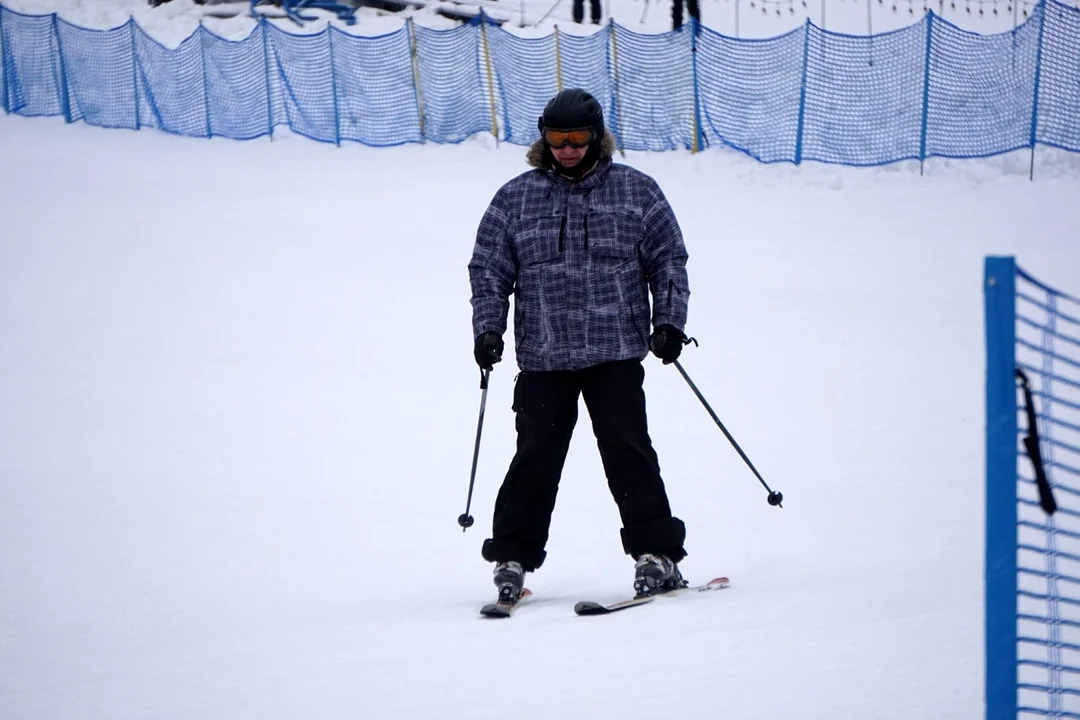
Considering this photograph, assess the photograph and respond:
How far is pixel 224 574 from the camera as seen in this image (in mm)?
5406

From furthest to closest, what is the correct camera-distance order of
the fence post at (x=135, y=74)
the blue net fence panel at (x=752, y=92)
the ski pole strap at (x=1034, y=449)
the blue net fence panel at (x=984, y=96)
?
1. the fence post at (x=135, y=74)
2. the blue net fence panel at (x=752, y=92)
3. the blue net fence panel at (x=984, y=96)
4. the ski pole strap at (x=1034, y=449)

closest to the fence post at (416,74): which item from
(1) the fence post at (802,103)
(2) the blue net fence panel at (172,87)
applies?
(2) the blue net fence panel at (172,87)

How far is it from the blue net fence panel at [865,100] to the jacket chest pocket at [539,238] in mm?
12234

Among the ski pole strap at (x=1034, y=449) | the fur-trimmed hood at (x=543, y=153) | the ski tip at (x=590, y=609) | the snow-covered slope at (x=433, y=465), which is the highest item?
the fur-trimmed hood at (x=543, y=153)

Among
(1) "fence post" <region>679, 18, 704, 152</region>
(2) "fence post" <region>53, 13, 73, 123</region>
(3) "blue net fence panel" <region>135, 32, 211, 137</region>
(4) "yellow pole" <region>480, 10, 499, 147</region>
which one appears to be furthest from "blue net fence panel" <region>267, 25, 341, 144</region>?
(1) "fence post" <region>679, 18, 704, 152</region>

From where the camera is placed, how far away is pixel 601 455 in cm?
453

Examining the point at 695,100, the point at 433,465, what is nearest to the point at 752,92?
the point at 695,100

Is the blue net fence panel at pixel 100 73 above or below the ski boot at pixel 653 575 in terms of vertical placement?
above

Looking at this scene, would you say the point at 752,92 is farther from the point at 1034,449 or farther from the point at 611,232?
the point at 1034,449

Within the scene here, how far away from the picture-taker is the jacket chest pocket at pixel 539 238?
4.42 meters

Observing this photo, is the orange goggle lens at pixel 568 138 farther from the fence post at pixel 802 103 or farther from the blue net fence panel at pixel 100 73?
the blue net fence panel at pixel 100 73

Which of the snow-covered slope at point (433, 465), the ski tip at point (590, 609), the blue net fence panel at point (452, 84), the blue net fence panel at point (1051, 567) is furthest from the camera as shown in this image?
the blue net fence panel at point (452, 84)

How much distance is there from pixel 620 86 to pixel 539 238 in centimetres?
1378

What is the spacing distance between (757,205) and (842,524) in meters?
9.02
